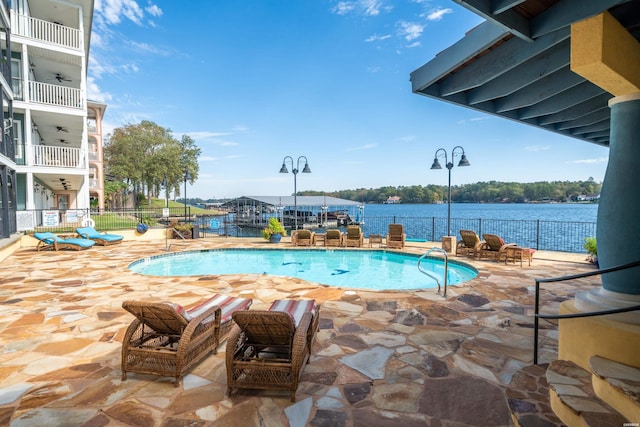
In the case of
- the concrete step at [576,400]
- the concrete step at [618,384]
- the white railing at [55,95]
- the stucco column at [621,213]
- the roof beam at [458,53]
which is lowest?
the concrete step at [576,400]

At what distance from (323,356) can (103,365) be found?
224cm

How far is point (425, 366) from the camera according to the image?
3.35 meters

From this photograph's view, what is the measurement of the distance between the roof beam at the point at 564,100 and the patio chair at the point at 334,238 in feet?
26.2

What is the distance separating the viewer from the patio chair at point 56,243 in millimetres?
11039

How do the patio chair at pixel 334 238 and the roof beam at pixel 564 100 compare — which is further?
the patio chair at pixel 334 238

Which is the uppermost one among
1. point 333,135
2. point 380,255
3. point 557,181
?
point 333,135

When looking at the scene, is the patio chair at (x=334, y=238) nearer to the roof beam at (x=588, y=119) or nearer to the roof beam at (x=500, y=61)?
the roof beam at (x=588, y=119)

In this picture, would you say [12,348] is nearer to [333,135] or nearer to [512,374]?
[512,374]

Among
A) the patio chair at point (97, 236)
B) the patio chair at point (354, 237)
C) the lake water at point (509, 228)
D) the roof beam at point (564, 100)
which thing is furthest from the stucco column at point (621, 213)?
the patio chair at point (97, 236)

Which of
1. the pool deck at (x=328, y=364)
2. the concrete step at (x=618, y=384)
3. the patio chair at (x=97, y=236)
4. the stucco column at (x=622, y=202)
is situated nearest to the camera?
the concrete step at (x=618, y=384)

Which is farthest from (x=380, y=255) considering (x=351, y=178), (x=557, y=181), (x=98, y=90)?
(x=557, y=181)

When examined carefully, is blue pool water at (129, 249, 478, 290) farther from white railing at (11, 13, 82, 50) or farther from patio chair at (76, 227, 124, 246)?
white railing at (11, 13, 82, 50)

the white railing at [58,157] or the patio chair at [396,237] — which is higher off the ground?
the white railing at [58,157]

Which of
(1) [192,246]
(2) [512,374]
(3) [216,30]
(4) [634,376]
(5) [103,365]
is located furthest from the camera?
(3) [216,30]
